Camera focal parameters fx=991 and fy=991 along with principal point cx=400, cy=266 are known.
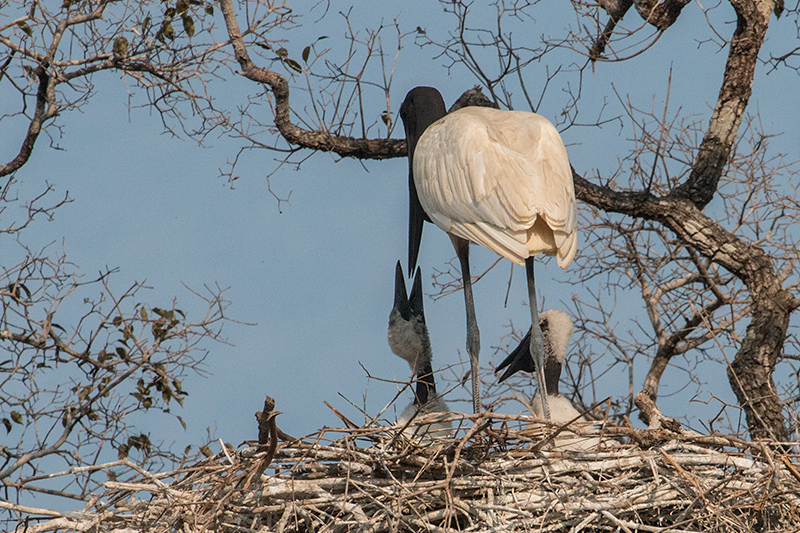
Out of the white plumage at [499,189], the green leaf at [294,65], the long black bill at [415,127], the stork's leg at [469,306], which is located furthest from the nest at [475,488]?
the green leaf at [294,65]

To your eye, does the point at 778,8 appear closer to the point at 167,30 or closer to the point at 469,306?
the point at 469,306

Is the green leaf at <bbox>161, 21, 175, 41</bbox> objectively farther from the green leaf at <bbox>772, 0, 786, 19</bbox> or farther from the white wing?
the green leaf at <bbox>772, 0, 786, 19</bbox>

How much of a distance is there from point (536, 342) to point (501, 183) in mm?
1060

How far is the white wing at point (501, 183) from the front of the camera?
188 inches

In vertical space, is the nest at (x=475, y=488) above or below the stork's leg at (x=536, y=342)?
below

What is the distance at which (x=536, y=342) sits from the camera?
5.48 metres

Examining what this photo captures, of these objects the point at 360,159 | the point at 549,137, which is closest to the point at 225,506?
the point at 549,137

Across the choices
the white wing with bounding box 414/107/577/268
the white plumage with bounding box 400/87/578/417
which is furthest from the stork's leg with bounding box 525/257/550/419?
the white wing with bounding box 414/107/577/268

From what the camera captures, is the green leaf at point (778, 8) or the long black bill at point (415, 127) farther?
the green leaf at point (778, 8)

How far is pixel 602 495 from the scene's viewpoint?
4.09 meters

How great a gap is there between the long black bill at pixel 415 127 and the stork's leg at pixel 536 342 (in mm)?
896

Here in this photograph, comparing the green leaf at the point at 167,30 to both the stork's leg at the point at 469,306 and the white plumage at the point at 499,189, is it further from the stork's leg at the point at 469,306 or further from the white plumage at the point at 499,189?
the stork's leg at the point at 469,306

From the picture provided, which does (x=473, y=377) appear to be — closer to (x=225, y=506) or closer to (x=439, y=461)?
(x=439, y=461)

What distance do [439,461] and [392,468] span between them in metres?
0.20
